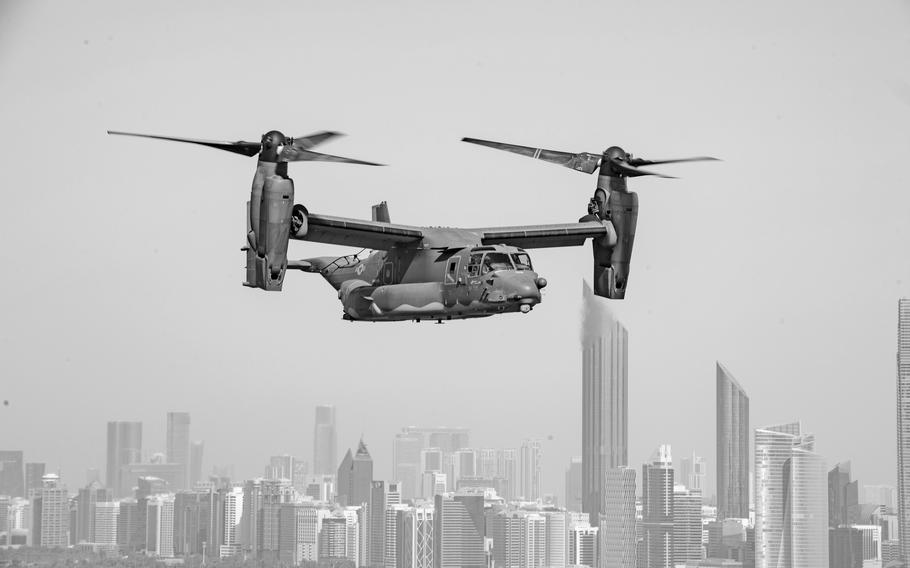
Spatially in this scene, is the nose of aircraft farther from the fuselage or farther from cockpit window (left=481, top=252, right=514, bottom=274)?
cockpit window (left=481, top=252, right=514, bottom=274)

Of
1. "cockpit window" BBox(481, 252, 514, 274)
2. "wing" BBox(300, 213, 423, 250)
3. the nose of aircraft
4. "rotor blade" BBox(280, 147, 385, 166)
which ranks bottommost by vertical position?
the nose of aircraft

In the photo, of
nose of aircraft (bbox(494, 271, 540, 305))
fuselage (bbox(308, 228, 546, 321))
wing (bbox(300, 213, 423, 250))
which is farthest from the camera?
wing (bbox(300, 213, 423, 250))

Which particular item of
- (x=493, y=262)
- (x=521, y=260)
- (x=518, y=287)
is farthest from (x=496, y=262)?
(x=518, y=287)

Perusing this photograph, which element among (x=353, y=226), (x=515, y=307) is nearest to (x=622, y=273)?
(x=515, y=307)

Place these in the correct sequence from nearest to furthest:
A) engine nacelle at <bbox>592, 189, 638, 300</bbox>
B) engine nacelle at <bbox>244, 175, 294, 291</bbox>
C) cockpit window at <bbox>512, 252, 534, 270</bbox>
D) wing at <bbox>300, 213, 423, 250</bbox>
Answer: engine nacelle at <bbox>244, 175, 294, 291</bbox> → wing at <bbox>300, 213, 423, 250</bbox> → cockpit window at <bbox>512, 252, 534, 270</bbox> → engine nacelle at <bbox>592, 189, 638, 300</bbox>

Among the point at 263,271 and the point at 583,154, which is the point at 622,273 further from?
the point at 263,271

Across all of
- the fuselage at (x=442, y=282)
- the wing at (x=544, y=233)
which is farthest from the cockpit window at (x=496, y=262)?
the wing at (x=544, y=233)

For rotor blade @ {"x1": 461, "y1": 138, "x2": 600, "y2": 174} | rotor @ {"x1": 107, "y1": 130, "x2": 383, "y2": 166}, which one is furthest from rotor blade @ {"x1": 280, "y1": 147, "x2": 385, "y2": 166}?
rotor blade @ {"x1": 461, "y1": 138, "x2": 600, "y2": 174}
